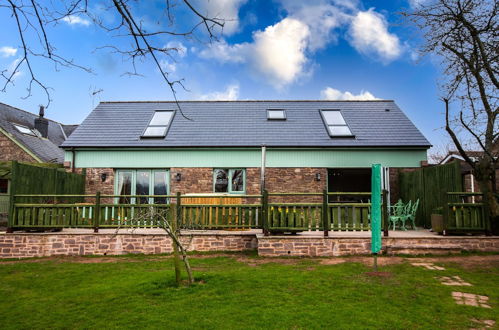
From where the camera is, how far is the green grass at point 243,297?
14.2 feet

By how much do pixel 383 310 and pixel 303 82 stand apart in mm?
16162

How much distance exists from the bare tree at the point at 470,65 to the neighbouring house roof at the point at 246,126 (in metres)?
3.60

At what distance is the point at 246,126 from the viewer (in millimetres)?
14875

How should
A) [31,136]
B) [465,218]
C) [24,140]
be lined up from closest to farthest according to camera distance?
[465,218]
[24,140]
[31,136]

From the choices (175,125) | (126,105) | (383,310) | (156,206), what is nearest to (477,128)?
(383,310)

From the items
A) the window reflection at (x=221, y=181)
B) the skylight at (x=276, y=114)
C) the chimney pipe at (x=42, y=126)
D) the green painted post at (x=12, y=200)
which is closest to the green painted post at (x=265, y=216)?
the window reflection at (x=221, y=181)

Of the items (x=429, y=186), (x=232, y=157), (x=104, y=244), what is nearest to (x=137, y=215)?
(x=104, y=244)

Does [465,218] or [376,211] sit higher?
[376,211]

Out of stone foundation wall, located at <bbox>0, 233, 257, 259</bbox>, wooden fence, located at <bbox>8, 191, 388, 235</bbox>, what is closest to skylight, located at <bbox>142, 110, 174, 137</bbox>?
wooden fence, located at <bbox>8, 191, 388, 235</bbox>

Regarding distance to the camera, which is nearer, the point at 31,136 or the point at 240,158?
the point at 240,158

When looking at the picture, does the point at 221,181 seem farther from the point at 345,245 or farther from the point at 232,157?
the point at 345,245

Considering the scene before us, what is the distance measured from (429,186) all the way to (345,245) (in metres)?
4.02

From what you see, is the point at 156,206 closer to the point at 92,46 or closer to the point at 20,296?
the point at 20,296

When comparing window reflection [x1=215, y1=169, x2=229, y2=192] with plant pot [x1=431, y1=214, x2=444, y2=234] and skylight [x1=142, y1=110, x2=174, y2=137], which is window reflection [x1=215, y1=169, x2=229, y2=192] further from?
plant pot [x1=431, y1=214, x2=444, y2=234]
